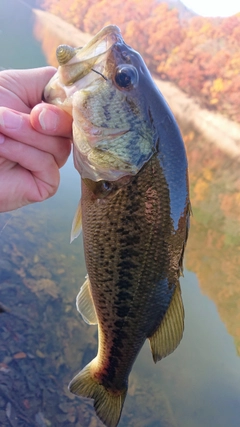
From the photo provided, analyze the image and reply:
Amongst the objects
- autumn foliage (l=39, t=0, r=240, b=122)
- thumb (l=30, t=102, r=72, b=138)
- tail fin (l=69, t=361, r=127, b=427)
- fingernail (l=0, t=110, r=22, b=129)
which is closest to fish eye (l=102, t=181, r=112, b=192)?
thumb (l=30, t=102, r=72, b=138)

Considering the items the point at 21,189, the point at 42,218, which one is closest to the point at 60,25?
the point at 42,218

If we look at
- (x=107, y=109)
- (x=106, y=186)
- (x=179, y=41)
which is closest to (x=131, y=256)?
(x=106, y=186)

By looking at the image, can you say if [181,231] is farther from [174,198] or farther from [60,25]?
[60,25]

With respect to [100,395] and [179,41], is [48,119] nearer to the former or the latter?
[100,395]

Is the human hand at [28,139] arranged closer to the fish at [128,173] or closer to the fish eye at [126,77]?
the fish at [128,173]

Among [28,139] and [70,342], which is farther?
[70,342]

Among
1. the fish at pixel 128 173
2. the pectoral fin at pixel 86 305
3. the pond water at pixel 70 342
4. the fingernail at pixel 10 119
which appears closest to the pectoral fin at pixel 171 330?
the fish at pixel 128 173

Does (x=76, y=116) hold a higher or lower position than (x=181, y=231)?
higher
